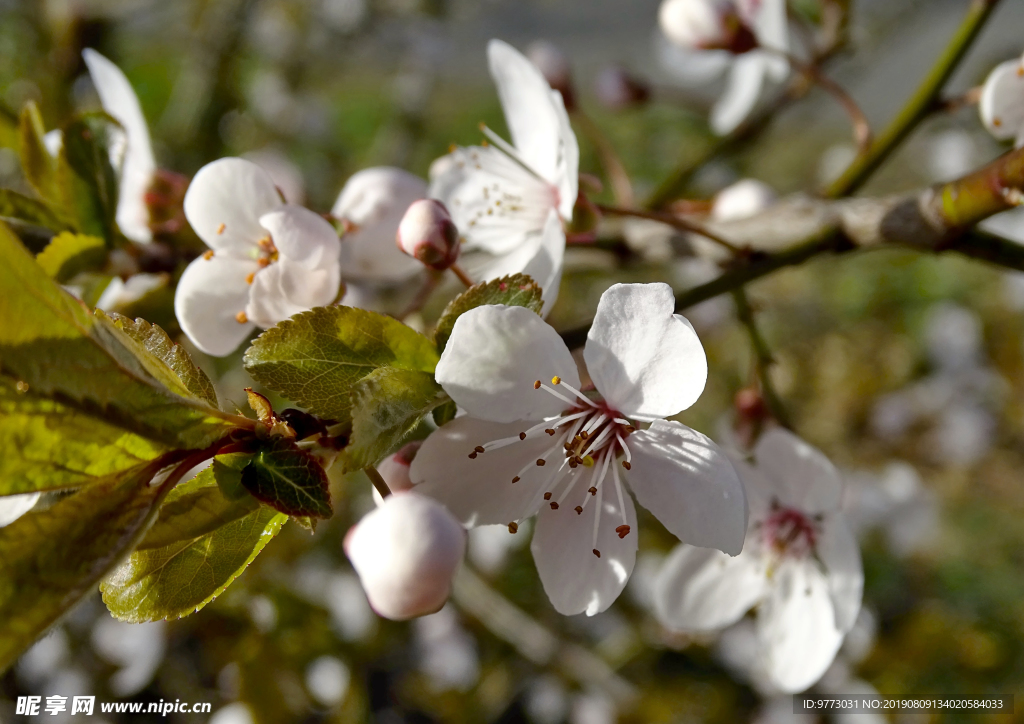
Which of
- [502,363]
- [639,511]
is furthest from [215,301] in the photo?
[639,511]

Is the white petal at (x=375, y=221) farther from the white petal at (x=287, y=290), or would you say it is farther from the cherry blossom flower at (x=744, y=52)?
the cherry blossom flower at (x=744, y=52)

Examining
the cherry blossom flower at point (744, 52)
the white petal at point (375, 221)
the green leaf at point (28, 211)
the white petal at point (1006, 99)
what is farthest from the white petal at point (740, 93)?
the green leaf at point (28, 211)

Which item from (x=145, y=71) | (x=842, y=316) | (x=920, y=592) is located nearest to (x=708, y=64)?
(x=920, y=592)

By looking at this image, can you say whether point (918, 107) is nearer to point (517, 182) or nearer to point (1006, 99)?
point (1006, 99)

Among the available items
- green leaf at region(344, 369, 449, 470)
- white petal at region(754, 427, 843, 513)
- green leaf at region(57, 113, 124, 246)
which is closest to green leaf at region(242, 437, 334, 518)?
green leaf at region(344, 369, 449, 470)

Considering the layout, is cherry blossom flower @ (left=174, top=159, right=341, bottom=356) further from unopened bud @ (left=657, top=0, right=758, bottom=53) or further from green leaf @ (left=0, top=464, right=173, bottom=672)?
unopened bud @ (left=657, top=0, right=758, bottom=53)
